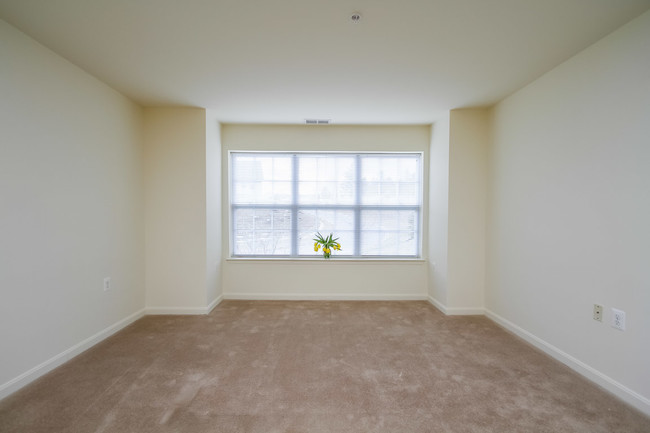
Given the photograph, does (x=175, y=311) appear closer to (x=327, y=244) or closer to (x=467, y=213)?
(x=327, y=244)

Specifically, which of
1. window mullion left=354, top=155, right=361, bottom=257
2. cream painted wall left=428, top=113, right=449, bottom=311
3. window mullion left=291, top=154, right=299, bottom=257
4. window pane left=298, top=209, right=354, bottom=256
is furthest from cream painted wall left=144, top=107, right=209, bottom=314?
cream painted wall left=428, top=113, right=449, bottom=311

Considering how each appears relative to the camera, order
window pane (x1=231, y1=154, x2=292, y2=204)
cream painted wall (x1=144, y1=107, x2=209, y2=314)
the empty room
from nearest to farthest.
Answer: the empty room, cream painted wall (x1=144, y1=107, x2=209, y2=314), window pane (x1=231, y1=154, x2=292, y2=204)

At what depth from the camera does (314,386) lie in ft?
6.68

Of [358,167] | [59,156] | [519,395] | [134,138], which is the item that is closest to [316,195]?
[358,167]

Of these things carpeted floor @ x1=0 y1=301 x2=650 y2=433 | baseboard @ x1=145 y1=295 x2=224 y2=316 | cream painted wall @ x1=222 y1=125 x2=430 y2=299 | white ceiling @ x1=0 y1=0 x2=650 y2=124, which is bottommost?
carpeted floor @ x1=0 y1=301 x2=650 y2=433

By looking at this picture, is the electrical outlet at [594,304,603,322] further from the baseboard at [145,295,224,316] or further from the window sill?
the baseboard at [145,295,224,316]

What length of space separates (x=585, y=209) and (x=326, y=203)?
281cm

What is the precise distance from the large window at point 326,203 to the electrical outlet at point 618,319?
229 centimetres

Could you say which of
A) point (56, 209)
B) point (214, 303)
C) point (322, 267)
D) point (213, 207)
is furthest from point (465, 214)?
point (56, 209)

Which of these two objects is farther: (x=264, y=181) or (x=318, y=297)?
(x=264, y=181)

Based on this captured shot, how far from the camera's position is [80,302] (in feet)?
8.22

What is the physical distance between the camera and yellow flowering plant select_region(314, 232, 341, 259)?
409 cm

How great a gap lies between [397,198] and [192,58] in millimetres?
2993

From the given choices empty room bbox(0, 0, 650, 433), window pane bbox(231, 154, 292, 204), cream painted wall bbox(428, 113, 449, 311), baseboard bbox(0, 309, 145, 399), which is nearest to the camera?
empty room bbox(0, 0, 650, 433)
